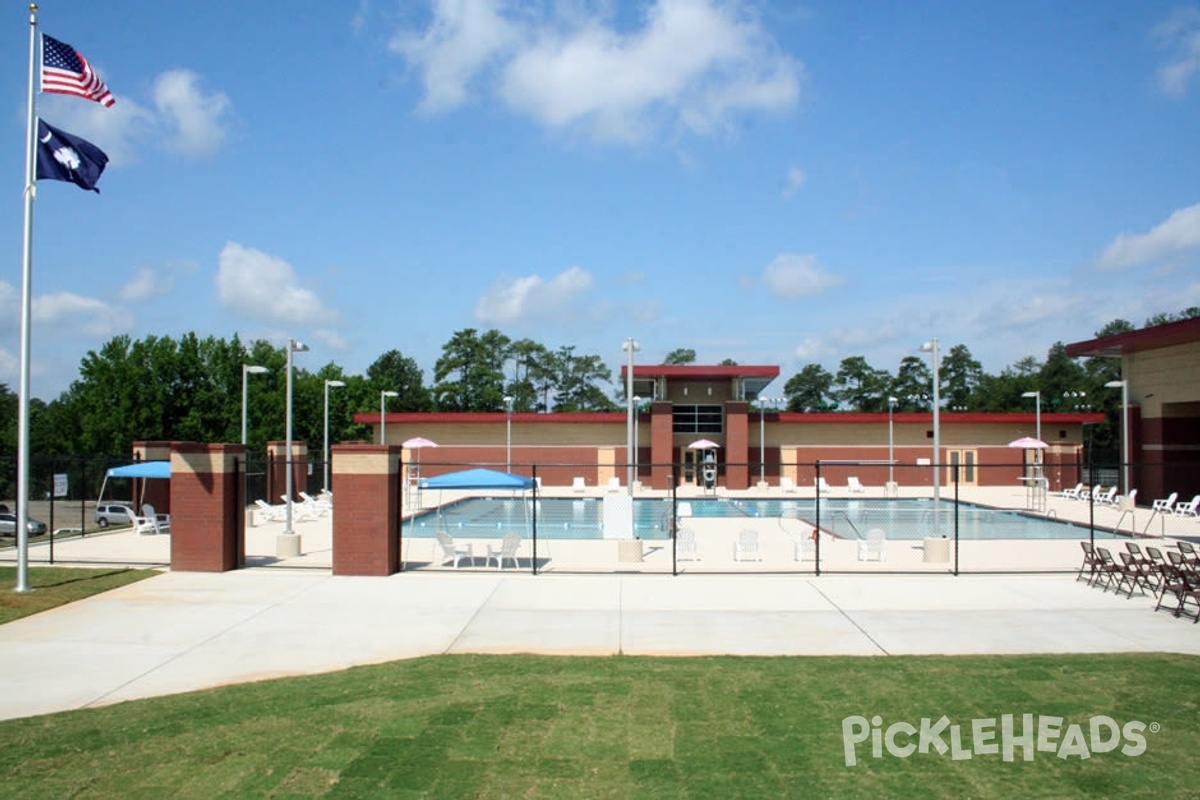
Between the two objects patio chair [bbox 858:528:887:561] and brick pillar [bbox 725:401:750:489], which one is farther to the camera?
brick pillar [bbox 725:401:750:489]

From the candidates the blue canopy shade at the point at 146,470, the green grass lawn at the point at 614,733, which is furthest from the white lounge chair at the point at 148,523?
the green grass lawn at the point at 614,733

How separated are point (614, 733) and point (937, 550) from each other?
13.8m

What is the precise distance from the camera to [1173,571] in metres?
13.7

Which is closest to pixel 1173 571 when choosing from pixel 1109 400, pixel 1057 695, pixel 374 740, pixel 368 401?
pixel 1057 695

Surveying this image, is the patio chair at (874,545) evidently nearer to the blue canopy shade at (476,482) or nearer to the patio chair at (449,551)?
the blue canopy shade at (476,482)

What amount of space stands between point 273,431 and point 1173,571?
55.5 metres

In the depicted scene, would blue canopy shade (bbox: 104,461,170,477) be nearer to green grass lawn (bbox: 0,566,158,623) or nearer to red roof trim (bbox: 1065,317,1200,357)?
green grass lawn (bbox: 0,566,158,623)

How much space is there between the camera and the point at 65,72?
49.5ft

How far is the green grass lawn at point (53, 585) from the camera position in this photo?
14055 millimetres

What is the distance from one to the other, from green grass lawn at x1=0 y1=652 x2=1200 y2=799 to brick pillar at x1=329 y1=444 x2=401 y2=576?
7181 mm

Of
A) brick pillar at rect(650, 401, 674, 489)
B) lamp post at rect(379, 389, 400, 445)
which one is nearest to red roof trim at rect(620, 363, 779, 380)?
brick pillar at rect(650, 401, 674, 489)

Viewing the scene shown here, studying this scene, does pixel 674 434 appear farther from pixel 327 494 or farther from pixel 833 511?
pixel 327 494

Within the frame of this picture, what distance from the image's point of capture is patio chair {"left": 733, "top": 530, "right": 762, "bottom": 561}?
20109 mm

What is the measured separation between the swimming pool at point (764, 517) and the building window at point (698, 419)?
36.2 ft
